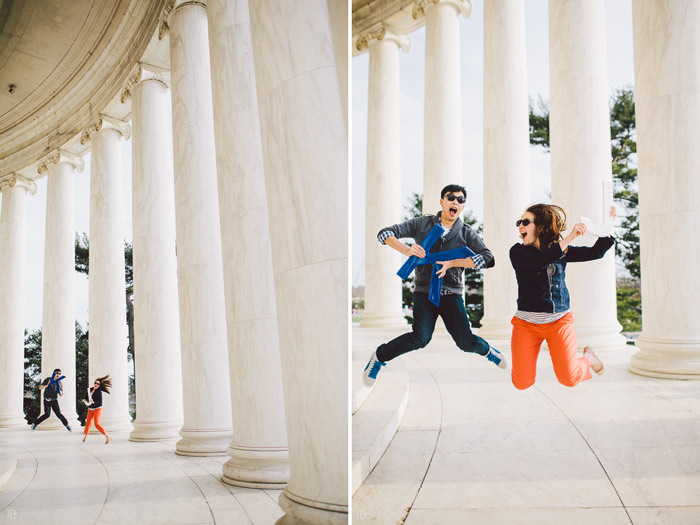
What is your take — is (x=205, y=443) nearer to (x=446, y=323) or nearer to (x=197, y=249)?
(x=197, y=249)

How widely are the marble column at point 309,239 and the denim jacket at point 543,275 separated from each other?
27.3 m

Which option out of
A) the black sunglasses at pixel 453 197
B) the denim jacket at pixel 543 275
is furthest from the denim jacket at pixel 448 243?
the denim jacket at pixel 543 275

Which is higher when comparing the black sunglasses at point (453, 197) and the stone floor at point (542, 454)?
the black sunglasses at point (453, 197)

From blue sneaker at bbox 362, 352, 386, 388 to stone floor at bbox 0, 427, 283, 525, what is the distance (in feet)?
84.5

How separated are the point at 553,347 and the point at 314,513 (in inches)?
1607

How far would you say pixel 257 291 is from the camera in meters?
124

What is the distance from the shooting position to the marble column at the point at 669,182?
93438mm

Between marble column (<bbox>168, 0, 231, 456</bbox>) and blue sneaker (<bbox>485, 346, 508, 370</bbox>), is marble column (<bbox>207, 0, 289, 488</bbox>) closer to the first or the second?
marble column (<bbox>168, 0, 231, 456</bbox>)

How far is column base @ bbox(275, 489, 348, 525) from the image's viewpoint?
72.1 meters

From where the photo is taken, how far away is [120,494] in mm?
99188

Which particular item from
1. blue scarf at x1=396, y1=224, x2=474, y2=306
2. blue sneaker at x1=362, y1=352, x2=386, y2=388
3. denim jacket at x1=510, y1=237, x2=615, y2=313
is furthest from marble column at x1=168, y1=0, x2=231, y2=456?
denim jacket at x1=510, y1=237, x2=615, y2=313

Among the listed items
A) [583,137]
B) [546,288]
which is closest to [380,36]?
[583,137]

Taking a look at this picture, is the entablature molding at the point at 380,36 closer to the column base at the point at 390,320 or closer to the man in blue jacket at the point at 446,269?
the column base at the point at 390,320

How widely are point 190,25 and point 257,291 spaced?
93.1 meters
